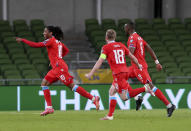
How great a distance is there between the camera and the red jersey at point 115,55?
34.4 ft

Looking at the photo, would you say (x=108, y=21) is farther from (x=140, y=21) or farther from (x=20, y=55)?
(x=20, y=55)

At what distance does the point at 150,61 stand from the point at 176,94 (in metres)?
4.81

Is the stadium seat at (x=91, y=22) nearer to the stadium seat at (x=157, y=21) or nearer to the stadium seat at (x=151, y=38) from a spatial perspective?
the stadium seat at (x=151, y=38)

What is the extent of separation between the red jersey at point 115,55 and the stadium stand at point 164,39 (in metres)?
8.99

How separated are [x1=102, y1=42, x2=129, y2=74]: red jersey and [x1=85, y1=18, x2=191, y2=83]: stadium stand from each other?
8.99 meters

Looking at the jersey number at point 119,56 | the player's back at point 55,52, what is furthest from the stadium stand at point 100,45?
the jersey number at point 119,56

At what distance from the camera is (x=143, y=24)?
24719 mm

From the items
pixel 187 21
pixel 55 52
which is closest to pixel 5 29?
pixel 187 21

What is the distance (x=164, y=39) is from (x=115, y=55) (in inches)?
523

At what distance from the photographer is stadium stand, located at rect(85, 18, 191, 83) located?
68.1 feet

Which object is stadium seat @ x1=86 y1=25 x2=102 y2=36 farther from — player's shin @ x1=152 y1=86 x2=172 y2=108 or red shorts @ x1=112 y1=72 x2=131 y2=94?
red shorts @ x1=112 y1=72 x2=131 y2=94

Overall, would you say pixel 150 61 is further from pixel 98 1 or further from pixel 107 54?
pixel 107 54

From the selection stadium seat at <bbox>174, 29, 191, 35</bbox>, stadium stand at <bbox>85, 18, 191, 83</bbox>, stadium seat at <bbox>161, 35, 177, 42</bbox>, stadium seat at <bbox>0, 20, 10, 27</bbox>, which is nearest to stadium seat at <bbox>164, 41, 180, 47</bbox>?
stadium stand at <bbox>85, 18, 191, 83</bbox>

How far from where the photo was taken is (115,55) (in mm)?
10523
